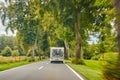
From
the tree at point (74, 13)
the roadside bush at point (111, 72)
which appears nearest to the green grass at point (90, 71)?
the roadside bush at point (111, 72)

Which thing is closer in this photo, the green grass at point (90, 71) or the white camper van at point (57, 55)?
the green grass at point (90, 71)

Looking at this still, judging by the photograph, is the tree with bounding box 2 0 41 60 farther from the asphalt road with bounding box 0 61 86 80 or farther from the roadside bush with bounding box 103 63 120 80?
the roadside bush with bounding box 103 63 120 80

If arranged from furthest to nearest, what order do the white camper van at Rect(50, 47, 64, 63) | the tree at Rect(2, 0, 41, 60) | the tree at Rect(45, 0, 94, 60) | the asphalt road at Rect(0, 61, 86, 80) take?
the tree at Rect(2, 0, 41, 60)
the white camper van at Rect(50, 47, 64, 63)
the tree at Rect(45, 0, 94, 60)
the asphalt road at Rect(0, 61, 86, 80)

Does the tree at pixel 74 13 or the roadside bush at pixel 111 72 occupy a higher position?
the tree at pixel 74 13

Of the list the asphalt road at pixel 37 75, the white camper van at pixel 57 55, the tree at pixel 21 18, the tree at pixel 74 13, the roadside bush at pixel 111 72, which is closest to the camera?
the roadside bush at pixel 111 72

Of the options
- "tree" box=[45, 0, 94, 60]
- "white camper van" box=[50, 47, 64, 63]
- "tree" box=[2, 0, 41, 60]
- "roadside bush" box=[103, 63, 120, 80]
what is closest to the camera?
"roadside bush" box=[103, 63, 120, 80]

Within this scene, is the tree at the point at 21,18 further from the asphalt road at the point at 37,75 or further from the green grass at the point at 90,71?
the asphalt road at the point at 37,75

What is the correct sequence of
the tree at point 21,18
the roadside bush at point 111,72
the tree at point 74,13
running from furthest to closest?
the tree at point 21,18 → the tree at point 74,13 → the roadside bush at point 111,72

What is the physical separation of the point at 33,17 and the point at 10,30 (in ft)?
16.7

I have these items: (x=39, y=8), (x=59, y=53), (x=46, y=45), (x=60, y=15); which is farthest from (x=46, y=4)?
(x=46, y=45)

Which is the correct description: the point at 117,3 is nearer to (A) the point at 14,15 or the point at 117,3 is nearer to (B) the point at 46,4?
(B) the point at 46,4

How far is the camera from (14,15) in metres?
61.8

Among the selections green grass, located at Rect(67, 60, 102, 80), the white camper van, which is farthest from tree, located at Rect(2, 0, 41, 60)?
green grass, located at Rect(67, 60, 102, 80)

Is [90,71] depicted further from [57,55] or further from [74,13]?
[57,55]
